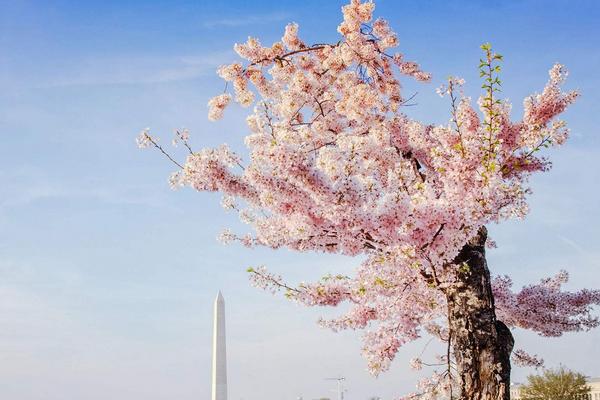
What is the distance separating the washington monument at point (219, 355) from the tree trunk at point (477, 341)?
3250cm

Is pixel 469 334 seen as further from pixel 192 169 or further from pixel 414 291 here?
pixel 192 169

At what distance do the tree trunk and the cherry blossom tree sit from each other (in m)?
0.02

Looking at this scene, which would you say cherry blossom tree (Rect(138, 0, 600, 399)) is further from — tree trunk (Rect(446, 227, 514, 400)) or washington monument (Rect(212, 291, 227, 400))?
washington monument (Rect(212, 291, 227, 400))

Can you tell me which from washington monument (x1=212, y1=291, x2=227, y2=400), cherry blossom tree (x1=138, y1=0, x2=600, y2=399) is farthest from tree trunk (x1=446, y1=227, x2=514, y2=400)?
washington monument (x1=212, y1=291, x2=227, y2=400)

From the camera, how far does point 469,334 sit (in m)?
9.66

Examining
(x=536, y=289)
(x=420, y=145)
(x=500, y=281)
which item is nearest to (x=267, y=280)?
(x=420, y=145)

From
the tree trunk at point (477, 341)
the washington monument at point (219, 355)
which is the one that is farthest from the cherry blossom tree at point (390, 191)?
the washington monument at point (219, 355)

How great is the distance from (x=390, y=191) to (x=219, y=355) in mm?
34357

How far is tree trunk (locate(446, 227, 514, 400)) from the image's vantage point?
956cm

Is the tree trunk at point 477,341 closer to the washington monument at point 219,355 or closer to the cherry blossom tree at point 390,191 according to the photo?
the cherry blossom tree at point 390,191

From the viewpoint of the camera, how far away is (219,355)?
136 ft

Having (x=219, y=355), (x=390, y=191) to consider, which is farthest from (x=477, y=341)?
(x=219, y=355)

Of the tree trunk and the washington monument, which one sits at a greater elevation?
the washington monument

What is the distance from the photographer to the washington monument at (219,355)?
136ft
